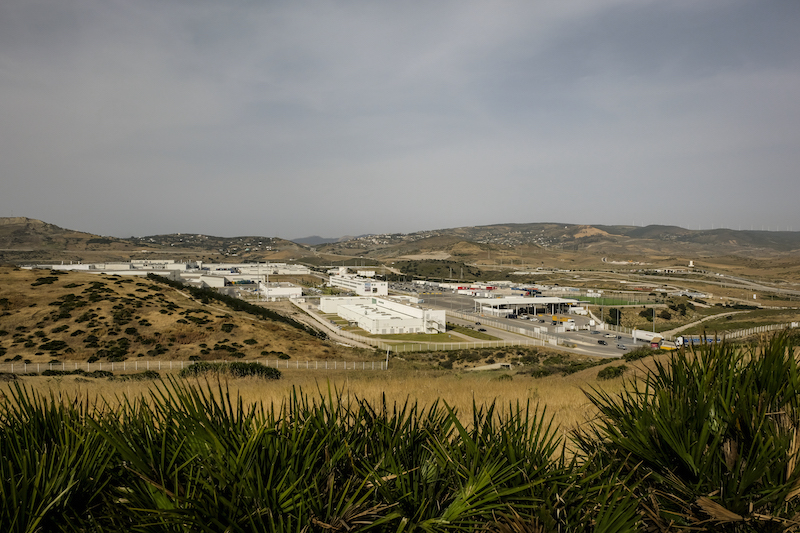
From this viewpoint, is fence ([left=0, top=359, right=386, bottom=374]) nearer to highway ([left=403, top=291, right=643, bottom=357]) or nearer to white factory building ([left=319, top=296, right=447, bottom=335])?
white factory building ([left=319, top=296, right=447, bottom=335])

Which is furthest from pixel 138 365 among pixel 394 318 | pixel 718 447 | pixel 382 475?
pixel 394 318

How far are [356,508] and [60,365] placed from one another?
34.7 m

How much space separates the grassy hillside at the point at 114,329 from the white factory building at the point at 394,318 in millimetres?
19514

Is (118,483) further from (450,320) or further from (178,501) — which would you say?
(450,320)

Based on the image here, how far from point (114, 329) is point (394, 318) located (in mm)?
33816

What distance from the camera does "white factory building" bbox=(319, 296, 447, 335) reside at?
2457 inches

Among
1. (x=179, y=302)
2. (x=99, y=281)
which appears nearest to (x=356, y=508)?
(x=179, y=302)

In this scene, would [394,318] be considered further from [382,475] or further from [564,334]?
[382,475]

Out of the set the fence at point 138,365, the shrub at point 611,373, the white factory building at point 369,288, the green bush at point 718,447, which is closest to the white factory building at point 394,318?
the white factory building at point 369,288

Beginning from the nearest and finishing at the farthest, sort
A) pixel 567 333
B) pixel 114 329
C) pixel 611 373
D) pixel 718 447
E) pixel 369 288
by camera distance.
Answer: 1. pixel 718 447
2. pixel 611 373
3. pixel 114 329
4. pixel 567 333
5. pixel 369 288

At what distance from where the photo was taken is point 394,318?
63.3m

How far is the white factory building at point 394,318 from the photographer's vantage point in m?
62.4

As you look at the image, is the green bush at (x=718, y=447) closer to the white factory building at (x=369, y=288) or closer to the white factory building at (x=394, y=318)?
the white factory building at (x=394, y=318)

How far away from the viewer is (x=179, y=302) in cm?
5006
